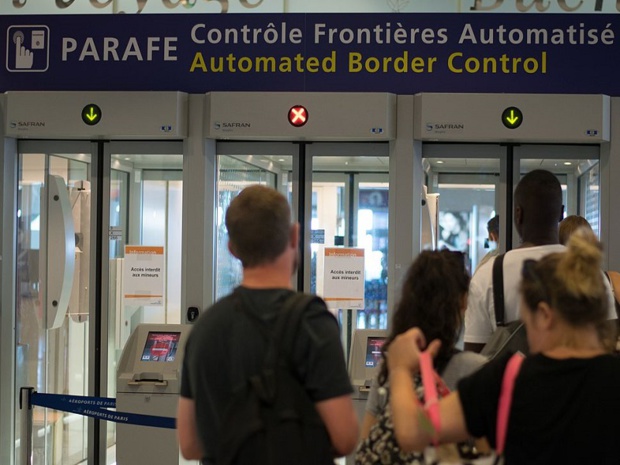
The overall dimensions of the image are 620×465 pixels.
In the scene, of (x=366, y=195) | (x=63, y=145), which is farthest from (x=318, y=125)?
(x=63, y=145)

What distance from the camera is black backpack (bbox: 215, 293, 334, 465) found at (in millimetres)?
2111

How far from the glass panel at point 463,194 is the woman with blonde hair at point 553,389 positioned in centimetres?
357

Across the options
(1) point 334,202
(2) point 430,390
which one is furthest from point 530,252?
(1) point 334,202

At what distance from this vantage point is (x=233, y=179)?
230 inches

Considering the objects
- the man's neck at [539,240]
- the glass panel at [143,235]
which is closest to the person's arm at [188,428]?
the man's neck at [539,240]

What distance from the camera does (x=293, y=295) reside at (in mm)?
2197

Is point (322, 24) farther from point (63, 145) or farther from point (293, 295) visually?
point (293, 295)

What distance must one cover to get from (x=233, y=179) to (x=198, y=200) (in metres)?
0.32

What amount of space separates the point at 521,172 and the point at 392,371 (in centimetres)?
370

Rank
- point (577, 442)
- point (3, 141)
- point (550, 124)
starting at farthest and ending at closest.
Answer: point (3, 141) → point (550, 124) → point (577, 442)

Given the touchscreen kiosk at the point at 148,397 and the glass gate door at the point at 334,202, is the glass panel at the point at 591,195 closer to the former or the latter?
the glass gate door at the point at 334,202

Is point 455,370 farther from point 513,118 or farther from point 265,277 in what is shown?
point 513,118

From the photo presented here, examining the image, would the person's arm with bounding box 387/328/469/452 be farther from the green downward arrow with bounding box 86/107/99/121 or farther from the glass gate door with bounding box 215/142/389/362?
the green downward arrow with bounding box 86/107/99/121

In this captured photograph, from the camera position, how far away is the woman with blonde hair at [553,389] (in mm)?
1990
